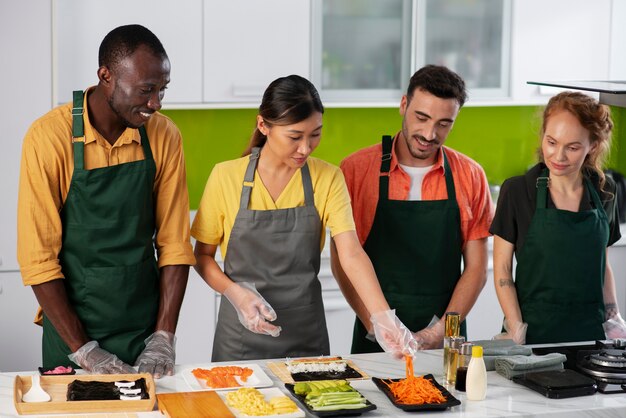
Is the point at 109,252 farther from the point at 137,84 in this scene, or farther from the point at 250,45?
the point at 250,45

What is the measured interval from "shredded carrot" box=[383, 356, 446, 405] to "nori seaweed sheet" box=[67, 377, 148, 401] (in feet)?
2.15

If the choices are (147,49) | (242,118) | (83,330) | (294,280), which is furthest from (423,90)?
(242,118)

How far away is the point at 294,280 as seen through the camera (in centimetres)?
318

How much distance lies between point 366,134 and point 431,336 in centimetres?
229

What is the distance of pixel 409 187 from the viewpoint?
342 cm

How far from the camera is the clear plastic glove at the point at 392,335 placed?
2.88 meters

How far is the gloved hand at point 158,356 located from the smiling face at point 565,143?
138cm

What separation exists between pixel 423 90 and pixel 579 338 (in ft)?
3.28

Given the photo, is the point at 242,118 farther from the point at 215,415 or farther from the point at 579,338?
the point at 215,415

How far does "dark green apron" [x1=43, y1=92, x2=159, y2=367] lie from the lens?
9.53 ft

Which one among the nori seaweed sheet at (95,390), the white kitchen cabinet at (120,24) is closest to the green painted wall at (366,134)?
the white kitchen cabinet at (120,24)

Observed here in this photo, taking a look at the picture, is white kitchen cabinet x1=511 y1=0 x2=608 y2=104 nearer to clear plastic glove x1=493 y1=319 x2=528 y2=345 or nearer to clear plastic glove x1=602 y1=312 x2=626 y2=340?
clear plastic glove x1=602 y1=312 x2=626 y2=340

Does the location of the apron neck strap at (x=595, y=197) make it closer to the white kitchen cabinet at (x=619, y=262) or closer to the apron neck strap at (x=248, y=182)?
the apron neck strap at (x=248, y=182)

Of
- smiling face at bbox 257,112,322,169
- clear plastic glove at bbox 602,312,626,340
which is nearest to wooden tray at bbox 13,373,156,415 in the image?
smiling face at bbox 257,112,322,169
